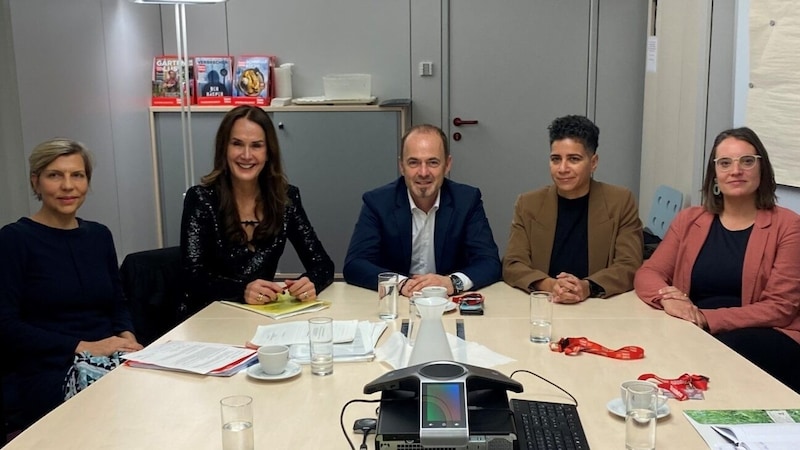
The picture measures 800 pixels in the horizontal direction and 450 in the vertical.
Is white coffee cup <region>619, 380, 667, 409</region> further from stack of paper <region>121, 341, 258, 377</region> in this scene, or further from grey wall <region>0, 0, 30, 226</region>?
grey wall <region>0, 0, 30, 226</region>

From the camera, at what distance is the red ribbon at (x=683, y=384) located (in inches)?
63.9

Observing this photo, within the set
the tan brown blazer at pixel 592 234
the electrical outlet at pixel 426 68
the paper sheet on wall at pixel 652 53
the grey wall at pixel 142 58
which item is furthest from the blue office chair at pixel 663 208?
the electrical outlet at pixel 426 68

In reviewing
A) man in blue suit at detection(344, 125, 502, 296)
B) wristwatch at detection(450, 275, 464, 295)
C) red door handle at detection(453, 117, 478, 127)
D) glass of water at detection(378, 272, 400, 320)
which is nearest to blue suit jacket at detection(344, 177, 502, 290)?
man in blue suit at detection(344, 125, 502, 296)

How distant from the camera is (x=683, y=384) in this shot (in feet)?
5.44

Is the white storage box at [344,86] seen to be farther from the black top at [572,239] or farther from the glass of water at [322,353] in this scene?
the glass of water at [322,353]

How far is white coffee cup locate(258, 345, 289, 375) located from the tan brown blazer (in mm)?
1085

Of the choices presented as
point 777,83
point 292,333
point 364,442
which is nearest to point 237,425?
point 364,442

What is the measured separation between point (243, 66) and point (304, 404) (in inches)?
154

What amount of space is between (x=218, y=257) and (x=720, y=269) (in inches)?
70.3

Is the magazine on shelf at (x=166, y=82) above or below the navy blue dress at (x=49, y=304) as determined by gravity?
above

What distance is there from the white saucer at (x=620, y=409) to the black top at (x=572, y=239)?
1268 millimetres

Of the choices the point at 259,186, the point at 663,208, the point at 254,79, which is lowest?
the point at 663,208

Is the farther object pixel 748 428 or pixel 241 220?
pixel 241 220

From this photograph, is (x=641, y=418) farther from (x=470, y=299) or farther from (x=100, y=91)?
(x=100, y=91)
